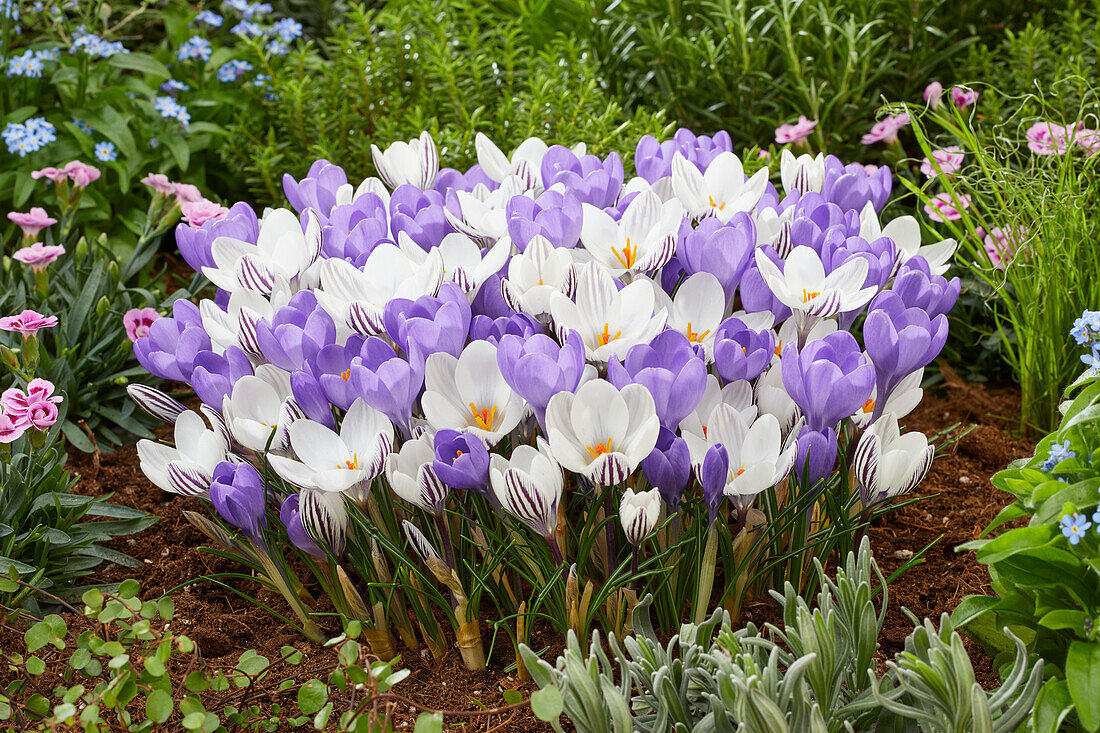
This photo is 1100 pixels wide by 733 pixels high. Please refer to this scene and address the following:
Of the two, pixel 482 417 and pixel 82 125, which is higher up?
pixel 482 417

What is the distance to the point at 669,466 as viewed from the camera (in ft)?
4.20

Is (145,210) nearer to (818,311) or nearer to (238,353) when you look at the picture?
(238,353)

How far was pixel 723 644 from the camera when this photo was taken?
1.19m

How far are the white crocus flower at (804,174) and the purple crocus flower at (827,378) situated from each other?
55cm

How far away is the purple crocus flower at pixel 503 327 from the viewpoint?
1389mm

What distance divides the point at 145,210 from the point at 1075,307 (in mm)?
2551

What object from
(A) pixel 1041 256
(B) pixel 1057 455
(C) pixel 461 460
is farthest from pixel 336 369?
(A) pixel 1041 256

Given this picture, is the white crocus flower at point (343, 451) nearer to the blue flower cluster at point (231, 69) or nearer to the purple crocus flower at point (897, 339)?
the purple crocus flower at point (897, 339)

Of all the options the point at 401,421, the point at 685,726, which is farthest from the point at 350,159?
the point at 685,726

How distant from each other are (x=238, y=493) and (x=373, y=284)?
1.20ft

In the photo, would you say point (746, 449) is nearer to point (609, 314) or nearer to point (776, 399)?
point (776, 399)

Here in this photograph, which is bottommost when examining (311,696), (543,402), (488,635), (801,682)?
(488,635)

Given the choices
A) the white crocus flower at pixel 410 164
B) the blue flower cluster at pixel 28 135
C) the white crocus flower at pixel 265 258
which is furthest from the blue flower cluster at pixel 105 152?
the white crocus flower at pixel 265 258

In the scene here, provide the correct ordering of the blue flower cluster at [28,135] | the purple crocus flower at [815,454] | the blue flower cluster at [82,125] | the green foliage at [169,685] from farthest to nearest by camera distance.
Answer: the blue flower cluster at [82,125] < the blue flower cluster at [28,135] < the purple crocus flower at [815,454] < the green foliage at [169,685]
